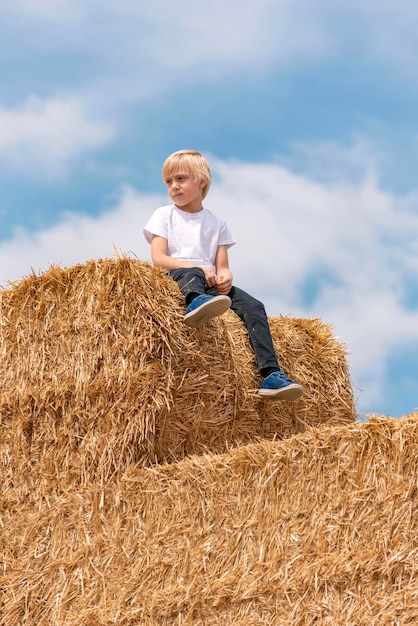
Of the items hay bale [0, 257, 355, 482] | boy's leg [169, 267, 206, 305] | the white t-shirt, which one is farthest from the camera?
the white t-shirt

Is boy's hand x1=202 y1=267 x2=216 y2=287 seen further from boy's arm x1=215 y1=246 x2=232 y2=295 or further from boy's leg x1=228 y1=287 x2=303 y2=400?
boy's leg x1=228 y1=287 x2=303 y2=400

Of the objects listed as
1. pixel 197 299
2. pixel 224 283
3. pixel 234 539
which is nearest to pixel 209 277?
pixel 224 283

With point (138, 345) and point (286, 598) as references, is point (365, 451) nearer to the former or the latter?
point (286, 598)

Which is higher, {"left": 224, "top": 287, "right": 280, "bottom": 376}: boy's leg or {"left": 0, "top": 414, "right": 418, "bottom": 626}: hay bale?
{"left": 224, "top": 287, "right": 280, "bottom": 376}: boy's leg

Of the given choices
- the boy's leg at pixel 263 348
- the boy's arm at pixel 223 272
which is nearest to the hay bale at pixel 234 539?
the boy's leg at pixel 263 348

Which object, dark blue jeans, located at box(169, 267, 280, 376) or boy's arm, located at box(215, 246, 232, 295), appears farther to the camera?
boy's arm, located at box(215, 246, 232, 295)

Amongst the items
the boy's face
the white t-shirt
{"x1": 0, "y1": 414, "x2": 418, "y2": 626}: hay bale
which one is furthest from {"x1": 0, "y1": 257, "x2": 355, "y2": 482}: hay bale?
the boy's face

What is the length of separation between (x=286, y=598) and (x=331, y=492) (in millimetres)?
426

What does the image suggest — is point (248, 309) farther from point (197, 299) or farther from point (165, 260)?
point (197, 299)

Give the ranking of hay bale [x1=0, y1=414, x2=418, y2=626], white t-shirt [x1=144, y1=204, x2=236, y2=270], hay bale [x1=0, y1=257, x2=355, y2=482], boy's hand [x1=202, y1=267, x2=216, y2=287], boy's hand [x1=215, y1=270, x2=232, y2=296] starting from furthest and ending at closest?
white t-shirt [x1=144, y1=204, x2=236, y2=270] → boy's hand [x1=215, y1=270, x2=232, y2=296] → boy's hand [x1=202, y1=267, x2=216, y2=287] → hay bale [x1=0, y1=257, x2=355, y2=482] → hay bale [x1=0, y1=414, x2=418, y2=626]

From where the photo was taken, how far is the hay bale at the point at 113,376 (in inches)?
150

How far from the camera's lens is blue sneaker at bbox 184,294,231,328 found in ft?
12.7

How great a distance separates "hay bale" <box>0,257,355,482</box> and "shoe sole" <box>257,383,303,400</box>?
2.6 inches

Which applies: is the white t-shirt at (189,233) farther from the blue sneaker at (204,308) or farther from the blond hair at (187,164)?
the blue sneaker at (204,308)
